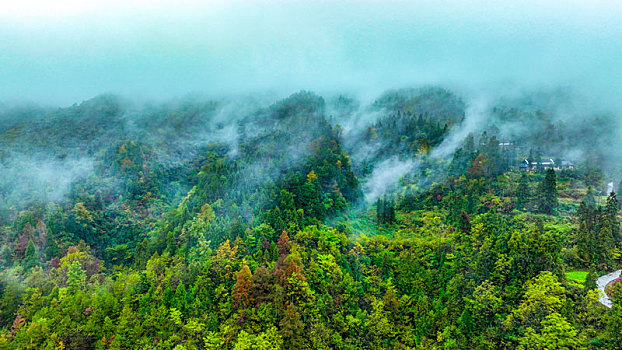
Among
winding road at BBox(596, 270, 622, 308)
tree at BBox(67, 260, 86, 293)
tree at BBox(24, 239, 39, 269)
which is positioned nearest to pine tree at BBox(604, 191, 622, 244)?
winding road at BBox(596, 270, 622, 308)

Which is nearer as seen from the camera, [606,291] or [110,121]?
[606,291]

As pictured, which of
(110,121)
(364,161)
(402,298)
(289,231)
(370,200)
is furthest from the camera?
(110,121)

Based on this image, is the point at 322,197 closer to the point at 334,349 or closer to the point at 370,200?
the point at 370,200

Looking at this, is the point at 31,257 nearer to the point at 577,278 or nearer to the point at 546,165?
the point at 577,278

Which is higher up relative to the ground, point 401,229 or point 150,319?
point 150,319

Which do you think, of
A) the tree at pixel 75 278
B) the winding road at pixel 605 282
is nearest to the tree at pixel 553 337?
the winding road at pixel 605 282

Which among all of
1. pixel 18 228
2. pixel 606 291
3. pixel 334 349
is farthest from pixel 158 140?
pixel 606 291

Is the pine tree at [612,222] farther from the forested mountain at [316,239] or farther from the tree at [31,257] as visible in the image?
the tree at [31,257]
